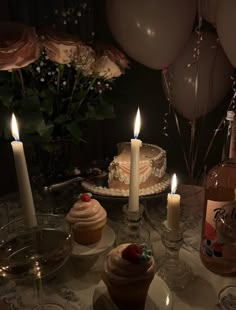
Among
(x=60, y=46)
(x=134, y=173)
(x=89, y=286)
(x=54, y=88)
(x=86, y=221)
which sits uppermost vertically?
(x=60, y=46)

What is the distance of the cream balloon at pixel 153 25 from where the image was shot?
1046 mm

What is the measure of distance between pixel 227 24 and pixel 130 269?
69 centimetres

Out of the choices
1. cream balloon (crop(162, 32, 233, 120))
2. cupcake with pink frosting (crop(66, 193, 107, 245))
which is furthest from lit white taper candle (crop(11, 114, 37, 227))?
cream balloon (crop(162, 32, 233, 120))

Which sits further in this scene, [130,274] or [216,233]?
[216,233]

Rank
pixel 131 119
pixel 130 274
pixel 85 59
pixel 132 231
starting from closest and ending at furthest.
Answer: pixel 130 274 < pixel 132 231 < pixel 85 59 < pixel 131 119

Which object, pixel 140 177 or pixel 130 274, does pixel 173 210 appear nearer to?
→ pixel 130 274

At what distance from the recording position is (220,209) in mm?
804

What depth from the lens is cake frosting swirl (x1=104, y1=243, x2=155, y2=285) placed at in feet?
2.16

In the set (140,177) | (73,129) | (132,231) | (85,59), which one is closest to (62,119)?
(73,129)

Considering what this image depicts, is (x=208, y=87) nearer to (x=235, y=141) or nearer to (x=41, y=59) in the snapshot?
(x=235, y=141)

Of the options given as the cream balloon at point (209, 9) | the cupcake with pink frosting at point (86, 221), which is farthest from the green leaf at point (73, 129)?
the cream balloon at point (209, 9)

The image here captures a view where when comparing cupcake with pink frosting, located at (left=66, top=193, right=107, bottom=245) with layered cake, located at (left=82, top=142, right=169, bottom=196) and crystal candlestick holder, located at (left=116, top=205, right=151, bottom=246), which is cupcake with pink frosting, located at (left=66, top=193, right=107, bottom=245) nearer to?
crystal candlestick holder, located at (left=116, top=205, right=151, bottom=246)

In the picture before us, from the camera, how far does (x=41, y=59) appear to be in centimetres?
101

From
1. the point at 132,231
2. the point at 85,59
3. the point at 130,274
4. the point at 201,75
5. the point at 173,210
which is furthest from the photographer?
the point at 201,75
